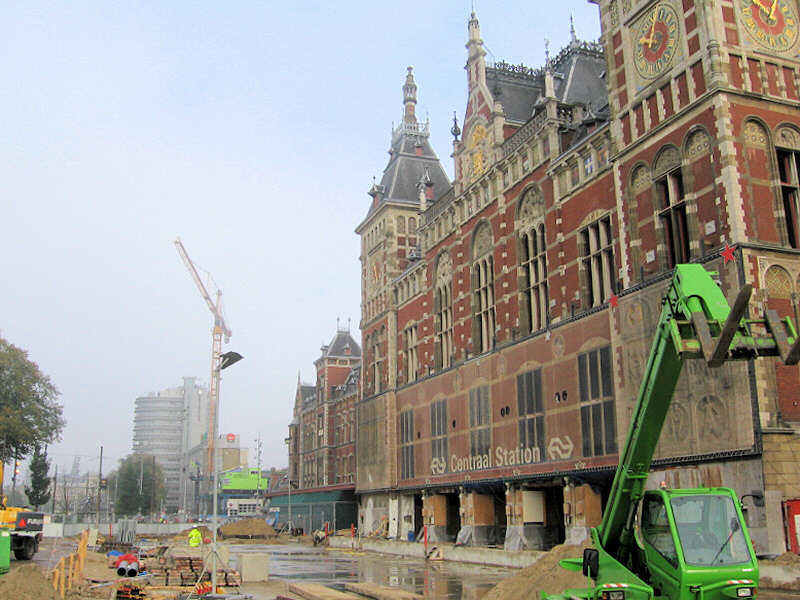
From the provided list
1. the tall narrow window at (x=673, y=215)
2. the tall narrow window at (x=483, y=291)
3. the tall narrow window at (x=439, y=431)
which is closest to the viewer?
the tall narrow window at (x=673, y=215)

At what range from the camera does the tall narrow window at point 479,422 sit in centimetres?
3816

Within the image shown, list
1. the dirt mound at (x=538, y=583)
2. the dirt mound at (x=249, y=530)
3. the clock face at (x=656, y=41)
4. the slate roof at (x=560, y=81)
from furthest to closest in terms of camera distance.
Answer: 1. the dirt mound at (x=249, y=530)
2. the slate roof at (x=560, y=81)
3. the clock face at (x=656, y=41)
4. the dirt mound at (x=538, y=583)

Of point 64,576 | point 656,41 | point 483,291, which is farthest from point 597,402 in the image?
point 64,576

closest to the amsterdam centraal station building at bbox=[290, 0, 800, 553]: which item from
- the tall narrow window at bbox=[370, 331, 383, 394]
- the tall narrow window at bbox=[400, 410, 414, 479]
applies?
the tall narrow window at bbox=[400, 410, 414, 479]

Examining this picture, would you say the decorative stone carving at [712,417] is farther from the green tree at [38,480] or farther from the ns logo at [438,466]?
the green tree at [38,480]

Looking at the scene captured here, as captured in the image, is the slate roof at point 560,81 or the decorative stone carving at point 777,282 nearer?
the decorative stone carving at point 777,282

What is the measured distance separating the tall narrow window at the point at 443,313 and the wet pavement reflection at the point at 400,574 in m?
11.7

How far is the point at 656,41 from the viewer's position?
27.6 m

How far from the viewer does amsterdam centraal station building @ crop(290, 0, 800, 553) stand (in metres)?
23.1

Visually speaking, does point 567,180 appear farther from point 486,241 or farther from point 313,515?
point 313,515

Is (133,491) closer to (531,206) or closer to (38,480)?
(38,480)

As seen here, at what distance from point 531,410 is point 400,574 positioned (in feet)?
30.4

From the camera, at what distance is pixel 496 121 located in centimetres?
4022

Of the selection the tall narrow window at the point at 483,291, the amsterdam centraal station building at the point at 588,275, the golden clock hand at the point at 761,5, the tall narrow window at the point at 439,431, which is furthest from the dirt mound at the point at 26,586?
the golden clock hand at the point at 761,5
